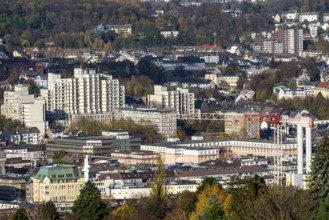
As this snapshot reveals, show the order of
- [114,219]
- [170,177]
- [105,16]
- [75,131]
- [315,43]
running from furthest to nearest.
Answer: [105,16]
[315,43]
[75,131]
[170,177]
[114,219]

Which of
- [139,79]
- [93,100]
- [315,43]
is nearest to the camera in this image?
[93,100]

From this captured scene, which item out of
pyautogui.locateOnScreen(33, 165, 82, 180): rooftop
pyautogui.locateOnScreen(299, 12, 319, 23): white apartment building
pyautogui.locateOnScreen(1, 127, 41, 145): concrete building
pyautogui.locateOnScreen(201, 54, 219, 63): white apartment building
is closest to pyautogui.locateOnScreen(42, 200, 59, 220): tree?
pyautogui.locateOnScreen(33, 165, 82, 180): rooftop

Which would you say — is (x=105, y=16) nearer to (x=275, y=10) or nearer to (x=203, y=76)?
(x=275, y=10)

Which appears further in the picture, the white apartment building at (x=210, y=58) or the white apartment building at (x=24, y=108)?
the white apartment building at (x=210, y=58)

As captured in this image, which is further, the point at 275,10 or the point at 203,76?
the point at 275,10

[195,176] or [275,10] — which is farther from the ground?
[275,10]

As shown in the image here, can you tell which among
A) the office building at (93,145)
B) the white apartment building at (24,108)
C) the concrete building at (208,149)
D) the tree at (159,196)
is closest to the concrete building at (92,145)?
the office building at (93,145)

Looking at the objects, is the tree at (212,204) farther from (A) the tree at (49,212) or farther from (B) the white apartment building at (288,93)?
(B) the white apartment building at (288,93)

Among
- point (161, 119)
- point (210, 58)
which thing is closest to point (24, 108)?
point (161, 119)

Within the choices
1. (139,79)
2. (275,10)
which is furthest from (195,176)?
(275,10)
